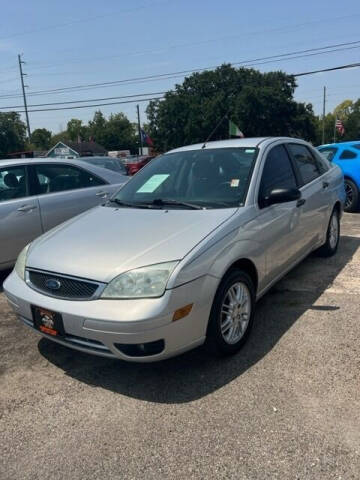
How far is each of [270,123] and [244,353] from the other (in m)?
53.5

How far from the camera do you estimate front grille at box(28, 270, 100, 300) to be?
2752mm

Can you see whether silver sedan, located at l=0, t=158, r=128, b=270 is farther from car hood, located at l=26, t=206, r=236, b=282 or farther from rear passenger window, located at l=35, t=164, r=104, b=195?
car hood, located at l=26, t=206, r=236, b=282

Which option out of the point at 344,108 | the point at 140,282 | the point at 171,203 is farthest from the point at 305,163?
the point at 344,108

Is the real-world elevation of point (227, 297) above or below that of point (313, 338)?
above

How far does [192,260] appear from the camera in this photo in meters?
2.73

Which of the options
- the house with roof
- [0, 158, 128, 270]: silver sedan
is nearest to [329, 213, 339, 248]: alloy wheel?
[0, 158, 128, 270]: silver sedan

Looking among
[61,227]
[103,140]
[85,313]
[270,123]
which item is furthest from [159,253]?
[103,140]

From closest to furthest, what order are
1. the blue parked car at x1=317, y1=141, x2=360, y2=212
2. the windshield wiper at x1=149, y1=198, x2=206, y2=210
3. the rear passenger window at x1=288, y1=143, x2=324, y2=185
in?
the windshield wiper at x1=149, y1=198, x2=206, y2=210 → the rear passenger window at x1=288, y1=143, x2=324, y2=185 → the blue parked car at x1=317, y1=141, x2=360, y2=212

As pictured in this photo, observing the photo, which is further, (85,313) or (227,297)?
(227,297)

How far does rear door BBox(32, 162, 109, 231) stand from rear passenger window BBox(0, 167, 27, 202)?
0.47 feet

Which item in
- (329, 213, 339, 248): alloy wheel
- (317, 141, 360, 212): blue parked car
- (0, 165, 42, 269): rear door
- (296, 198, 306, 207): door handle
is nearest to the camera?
(296, 198, 306, 207): door handle

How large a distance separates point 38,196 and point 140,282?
10.6 feet

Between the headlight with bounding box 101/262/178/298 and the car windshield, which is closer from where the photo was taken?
the headlight with bounding box 101/262/178/298

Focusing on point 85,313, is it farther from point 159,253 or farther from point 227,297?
point 227,297
